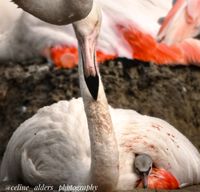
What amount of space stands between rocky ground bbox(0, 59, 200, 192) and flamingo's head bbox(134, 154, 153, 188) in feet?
6.19

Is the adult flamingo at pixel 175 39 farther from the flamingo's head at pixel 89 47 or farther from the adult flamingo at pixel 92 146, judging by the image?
the flamingo's head at pixel 89 47

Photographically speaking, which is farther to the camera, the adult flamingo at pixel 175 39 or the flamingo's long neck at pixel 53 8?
the adult flamingo at pixel 175 39

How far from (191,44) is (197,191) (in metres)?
2.34

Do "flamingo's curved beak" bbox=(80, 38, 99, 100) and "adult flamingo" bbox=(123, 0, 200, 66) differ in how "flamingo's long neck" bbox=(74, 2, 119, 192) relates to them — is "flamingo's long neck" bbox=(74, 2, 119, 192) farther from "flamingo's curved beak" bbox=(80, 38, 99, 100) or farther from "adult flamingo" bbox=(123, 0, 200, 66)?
"adult flamingo" bbox=(123, 0, 200, 66)

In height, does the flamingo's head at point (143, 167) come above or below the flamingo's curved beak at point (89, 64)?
below

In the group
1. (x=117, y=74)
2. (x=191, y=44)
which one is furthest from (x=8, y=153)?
(x=191, y=44)

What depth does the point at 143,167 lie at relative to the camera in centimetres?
536

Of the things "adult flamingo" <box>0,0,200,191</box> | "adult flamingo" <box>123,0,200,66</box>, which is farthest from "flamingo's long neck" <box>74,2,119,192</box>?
"adult flamingo" <box>123,0,200,66</box>

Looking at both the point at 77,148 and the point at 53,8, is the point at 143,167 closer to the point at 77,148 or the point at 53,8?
the point at 77,148

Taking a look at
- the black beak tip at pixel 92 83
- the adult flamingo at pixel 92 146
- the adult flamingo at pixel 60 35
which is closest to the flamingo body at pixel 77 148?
the adult flamingo at pixel 92 146

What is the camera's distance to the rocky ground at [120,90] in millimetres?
7375

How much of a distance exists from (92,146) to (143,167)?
39cm

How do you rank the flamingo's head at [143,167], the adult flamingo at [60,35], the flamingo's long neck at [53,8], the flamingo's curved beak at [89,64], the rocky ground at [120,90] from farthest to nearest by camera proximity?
the adult flamingo at [60,35] < the rocky ground at [120,90] < the flamingo's head at [143,167] < the flamingo's curved beak at [89,64] < the flamingo's long neck at [53,8]

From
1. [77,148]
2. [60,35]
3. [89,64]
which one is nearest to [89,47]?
[89,64]
